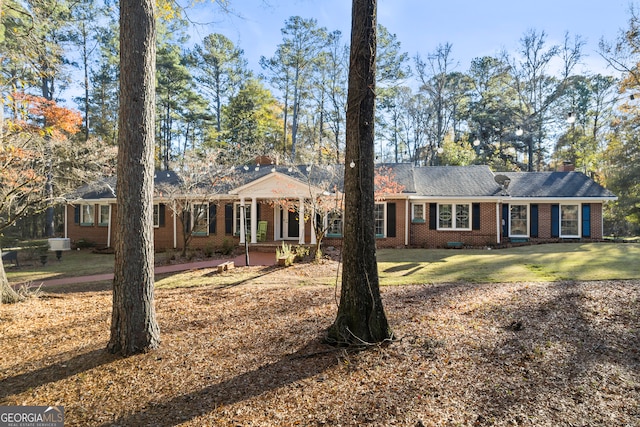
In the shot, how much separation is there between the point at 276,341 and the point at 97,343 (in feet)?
8.13

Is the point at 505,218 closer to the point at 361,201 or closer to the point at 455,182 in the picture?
the point at 455,182

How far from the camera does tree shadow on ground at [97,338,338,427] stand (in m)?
3.00

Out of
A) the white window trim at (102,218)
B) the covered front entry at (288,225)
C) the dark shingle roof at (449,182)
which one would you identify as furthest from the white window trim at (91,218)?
the covered front entry at (288,225)

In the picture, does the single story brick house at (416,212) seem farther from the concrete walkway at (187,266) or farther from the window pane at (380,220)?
the concrete walkway at (187,266)

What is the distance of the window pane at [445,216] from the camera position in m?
16.1

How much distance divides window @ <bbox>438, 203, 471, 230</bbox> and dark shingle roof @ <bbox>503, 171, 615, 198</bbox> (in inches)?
109

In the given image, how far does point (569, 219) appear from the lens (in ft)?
53.9

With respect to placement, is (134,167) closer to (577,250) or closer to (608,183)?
(577,250)

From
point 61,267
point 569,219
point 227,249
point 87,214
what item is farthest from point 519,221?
point 87,214

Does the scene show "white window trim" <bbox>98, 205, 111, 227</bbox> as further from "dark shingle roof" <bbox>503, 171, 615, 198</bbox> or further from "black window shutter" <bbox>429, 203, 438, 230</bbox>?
"dark shingle roof" <bbox>503, 171, 615, 198</bbox>

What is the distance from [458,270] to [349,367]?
6.61 m

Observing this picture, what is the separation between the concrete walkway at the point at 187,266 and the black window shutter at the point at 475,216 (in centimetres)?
937

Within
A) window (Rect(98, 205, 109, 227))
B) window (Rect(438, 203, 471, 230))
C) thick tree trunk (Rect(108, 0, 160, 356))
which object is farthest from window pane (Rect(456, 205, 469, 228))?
window (Rect(98, 205, 109, 227))

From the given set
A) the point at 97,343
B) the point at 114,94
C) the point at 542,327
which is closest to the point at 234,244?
the point at 97,343
